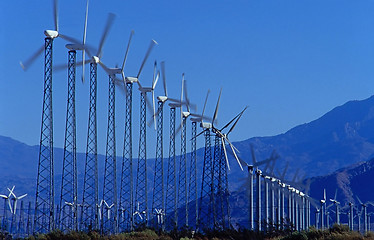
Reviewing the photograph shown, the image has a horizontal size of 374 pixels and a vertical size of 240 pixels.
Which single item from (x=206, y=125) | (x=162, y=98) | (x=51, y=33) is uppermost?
(x=162, y=98)

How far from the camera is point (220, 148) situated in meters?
79.1

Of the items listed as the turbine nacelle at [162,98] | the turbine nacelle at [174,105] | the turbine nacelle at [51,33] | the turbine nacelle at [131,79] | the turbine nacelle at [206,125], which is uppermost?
the turbine nacelle at [162,98]

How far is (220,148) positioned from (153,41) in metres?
18.4

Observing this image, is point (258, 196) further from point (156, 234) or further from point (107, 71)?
point (107, 71)

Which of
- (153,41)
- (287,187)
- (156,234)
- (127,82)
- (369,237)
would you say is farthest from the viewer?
(287,187)

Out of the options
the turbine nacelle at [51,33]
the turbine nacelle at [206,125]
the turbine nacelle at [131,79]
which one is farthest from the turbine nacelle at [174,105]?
the turbine nacelle at [51,33]

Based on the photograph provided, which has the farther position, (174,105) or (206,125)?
(174,105)

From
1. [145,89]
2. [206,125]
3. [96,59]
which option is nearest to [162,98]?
[206,125]

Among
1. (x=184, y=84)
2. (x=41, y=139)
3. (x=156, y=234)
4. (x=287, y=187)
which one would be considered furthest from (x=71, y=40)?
(x=287, y=187)

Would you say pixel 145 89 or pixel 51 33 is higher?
pixel 145 89

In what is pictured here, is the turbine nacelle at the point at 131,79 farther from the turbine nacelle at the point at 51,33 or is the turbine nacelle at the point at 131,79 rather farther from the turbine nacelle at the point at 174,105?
the turbine nacelle at the point at 51,33

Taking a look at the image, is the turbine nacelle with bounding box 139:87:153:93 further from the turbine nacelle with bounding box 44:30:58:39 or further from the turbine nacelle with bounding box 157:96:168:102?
the turbine nacelle with bounding box 44:30:58:39

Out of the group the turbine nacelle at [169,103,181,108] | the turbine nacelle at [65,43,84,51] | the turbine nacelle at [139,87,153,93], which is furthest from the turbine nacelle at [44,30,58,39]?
the turbine nacelle at [169,103,181,108]

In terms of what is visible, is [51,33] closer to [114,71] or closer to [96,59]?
[96,59]
